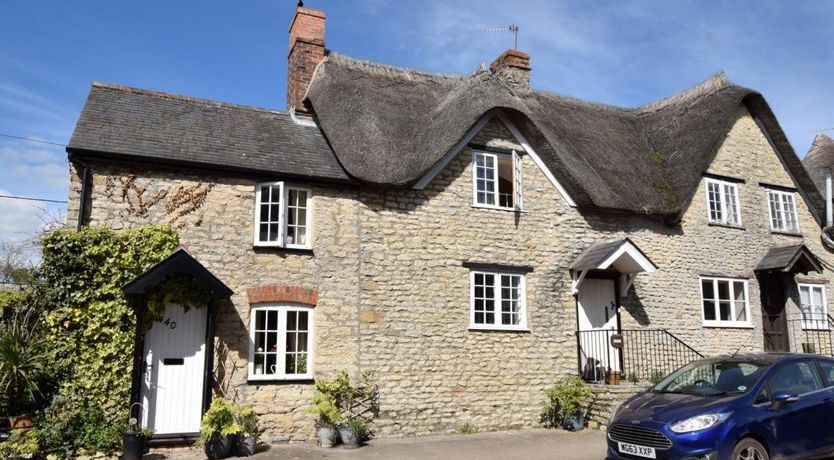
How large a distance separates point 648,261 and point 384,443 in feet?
24.0

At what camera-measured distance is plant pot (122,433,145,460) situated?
1012 cm

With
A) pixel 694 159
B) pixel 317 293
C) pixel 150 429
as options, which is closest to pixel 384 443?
pixel 317 293

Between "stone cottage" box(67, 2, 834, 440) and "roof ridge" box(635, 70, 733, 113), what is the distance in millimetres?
742

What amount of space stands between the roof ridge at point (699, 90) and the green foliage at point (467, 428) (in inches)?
489

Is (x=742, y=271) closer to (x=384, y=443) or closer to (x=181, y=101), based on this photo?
(x=384, y=443)

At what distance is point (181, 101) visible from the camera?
14531 millimetres

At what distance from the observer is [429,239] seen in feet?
46.4

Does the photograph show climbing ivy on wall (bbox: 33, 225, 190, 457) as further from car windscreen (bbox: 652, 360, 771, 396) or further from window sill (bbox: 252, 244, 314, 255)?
car windscreen (bbox: 652, 360, 771, 396)

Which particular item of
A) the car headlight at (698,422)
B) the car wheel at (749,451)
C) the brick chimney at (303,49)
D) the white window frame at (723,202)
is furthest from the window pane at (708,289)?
the brick chimney at (303,49)

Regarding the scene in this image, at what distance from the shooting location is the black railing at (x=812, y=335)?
60.4 ft

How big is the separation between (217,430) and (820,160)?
21062 millimetres

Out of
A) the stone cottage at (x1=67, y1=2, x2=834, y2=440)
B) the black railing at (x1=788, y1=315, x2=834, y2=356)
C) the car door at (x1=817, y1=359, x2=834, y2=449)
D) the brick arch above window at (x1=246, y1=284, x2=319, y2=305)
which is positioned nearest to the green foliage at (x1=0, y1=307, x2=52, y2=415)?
the stone cottage at (x1=67, y1=2, x2=834, y2=440)

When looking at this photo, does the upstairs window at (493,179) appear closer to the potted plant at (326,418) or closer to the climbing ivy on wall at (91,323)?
the potted plant at (326,418)

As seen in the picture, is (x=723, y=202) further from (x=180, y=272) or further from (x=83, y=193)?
(x=83, y=193)
